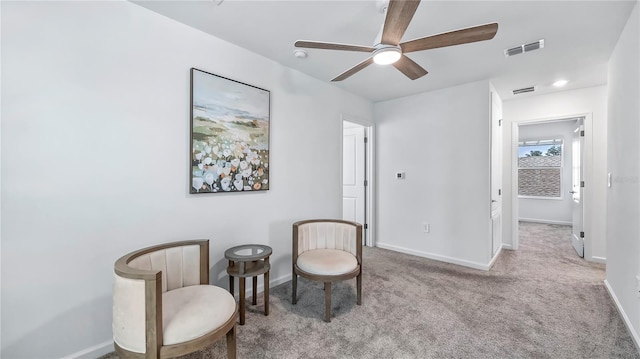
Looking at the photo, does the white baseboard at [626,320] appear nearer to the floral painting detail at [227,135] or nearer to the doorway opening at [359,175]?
the doorway opening at [359,175]

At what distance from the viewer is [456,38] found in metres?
1.63

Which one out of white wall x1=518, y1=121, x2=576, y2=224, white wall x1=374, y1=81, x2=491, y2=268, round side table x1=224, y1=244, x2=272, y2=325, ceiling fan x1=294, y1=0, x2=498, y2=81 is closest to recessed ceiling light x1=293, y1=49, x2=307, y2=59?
ceiling fan x1=294, y1=0, x2=498, y2=81

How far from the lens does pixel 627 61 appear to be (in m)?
2.16

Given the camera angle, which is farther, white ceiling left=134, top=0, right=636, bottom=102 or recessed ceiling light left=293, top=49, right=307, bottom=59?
recessed ceiling light left=293, top=49, right=307, bottom=59

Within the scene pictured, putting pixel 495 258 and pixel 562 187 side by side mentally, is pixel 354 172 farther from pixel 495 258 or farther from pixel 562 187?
pixel 562 187

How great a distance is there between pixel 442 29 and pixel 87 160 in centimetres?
282

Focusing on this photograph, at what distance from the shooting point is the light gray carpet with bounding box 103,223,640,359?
185 centimetres

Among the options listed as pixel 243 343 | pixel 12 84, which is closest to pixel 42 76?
pixel 12 84

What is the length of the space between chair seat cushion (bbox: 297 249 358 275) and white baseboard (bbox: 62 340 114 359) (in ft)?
4.80

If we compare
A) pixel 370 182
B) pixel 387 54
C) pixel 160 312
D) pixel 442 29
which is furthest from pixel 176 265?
pixel 370 182

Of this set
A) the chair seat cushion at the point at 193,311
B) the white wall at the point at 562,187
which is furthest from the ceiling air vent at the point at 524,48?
the white wall at the point at 562,187

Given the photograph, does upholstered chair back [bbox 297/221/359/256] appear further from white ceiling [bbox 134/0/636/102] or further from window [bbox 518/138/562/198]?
window [bbox 518/138/562/198]

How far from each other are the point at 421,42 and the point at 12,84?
2456 millimetres

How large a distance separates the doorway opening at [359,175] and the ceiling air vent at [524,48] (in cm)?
206
